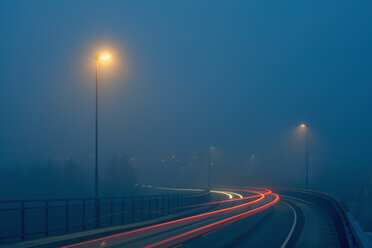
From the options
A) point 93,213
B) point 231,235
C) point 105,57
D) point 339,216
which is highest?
point 105,57

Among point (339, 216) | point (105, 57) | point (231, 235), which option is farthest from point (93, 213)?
point (339, 216)

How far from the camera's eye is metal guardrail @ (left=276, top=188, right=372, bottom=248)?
10.2m

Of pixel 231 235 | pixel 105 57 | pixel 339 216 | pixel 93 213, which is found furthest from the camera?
pixel 93 213

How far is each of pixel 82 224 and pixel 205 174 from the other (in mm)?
110563

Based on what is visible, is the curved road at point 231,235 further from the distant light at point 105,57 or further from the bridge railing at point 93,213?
the distant light at point 105,57

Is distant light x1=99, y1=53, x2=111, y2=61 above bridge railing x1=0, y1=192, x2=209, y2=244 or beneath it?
above

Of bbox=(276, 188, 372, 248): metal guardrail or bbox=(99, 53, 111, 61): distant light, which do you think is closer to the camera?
bbox=(276, 188, 372, 248): metal guardrail

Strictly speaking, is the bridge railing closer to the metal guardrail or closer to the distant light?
the distant light

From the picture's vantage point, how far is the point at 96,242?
1552 centimetres

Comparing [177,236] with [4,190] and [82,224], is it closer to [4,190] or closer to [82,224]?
[82,224]

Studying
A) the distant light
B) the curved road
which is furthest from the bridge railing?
the distant light

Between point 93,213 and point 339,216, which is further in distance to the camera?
point 93,213

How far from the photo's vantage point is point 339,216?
20.2 m

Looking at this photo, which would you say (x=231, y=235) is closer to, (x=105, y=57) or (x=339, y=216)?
(x=339, y=216)
